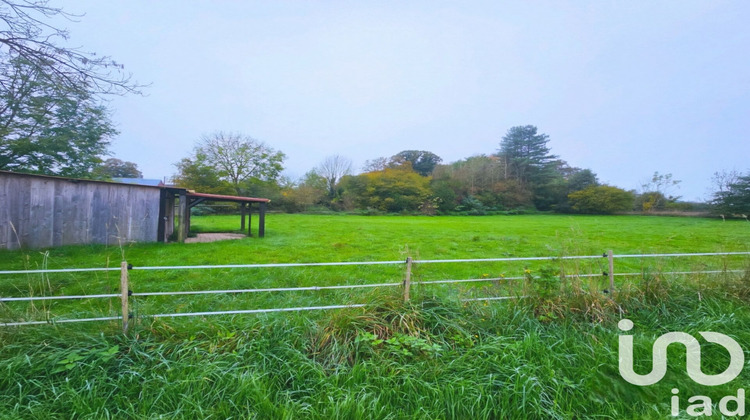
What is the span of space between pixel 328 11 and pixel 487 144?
148ft

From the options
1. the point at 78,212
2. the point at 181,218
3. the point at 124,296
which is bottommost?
the point at 124,296

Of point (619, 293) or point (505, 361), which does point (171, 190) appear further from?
point (619, 293)

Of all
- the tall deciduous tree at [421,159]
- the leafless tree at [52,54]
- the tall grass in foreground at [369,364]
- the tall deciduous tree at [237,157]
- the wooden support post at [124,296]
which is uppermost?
the tall deciduous tree at [421,159]

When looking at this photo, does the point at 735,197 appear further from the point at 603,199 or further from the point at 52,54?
the point at 52,54

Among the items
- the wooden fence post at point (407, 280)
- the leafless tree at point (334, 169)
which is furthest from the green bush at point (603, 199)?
the wooden fence post at point (407, 280)

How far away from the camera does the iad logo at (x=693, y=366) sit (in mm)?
1753

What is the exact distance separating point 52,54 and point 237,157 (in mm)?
26605

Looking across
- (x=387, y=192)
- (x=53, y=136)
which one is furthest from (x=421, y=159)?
(x=53, y=136)

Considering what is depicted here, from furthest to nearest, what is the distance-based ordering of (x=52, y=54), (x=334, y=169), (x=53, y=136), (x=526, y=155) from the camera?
(x=526, y=155)
(x=334, y=169)
(x=53, y=136)
(x=52, y=54)

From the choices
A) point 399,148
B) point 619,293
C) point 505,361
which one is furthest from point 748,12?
point 399,148

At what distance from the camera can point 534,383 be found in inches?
72.6

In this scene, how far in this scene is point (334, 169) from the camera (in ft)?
119

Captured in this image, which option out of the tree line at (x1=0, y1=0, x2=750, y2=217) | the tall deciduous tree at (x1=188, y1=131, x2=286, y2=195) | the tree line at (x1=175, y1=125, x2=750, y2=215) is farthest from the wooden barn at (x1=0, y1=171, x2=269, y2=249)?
the tall deciduous tree at (x1=188, y1=131, x2=286, y2=195)

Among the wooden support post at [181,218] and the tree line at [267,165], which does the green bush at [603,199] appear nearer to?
the tree line at [267,165]
